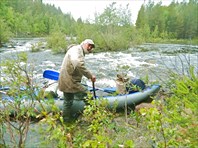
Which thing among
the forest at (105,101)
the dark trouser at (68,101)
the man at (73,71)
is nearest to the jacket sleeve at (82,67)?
the man at (73,71)

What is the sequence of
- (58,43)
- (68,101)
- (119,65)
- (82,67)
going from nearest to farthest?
(82,67) → (68,101) → (119,65) → (58,43)

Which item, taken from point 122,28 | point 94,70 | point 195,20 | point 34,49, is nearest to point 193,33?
point 195,20

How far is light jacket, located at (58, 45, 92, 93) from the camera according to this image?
425 centimetres

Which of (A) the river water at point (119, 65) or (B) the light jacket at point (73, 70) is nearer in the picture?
(B) the light jacket at point (73, 70)

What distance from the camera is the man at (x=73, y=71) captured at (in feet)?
14.0

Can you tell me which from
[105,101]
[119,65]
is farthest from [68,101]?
[105,101]

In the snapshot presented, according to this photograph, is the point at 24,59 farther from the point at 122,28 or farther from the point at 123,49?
the point at 122,28

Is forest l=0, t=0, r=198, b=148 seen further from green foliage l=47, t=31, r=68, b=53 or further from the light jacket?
the light jacket

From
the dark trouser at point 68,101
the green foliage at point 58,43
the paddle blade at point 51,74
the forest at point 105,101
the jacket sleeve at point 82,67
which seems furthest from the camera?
the green foliage at point 58,43

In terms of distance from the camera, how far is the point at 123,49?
71.2 feet

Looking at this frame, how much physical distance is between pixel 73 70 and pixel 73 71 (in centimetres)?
3

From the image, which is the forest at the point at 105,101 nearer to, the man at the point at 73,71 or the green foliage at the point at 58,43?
the green foliage at the point at 58,43

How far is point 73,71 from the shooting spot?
14.4 feet

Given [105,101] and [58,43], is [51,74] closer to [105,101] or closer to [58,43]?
[105,101]
